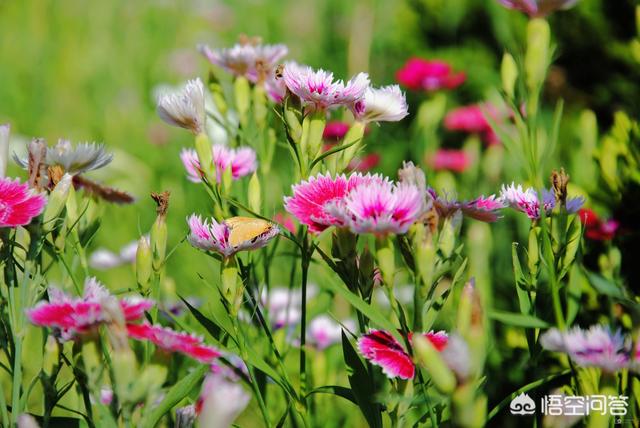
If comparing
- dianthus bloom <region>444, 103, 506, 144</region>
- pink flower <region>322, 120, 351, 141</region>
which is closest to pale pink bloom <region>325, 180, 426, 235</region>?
pink flower <region>322, 120, 351, 141</region>

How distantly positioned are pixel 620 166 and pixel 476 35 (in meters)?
1.34

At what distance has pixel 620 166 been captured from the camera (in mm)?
1314

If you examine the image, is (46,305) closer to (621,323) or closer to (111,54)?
(621,323)

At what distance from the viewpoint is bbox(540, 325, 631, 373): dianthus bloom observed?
0.67m

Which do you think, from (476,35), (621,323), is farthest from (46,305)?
(476,35)

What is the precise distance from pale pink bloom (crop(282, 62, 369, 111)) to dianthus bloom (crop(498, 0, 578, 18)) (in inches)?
8.9

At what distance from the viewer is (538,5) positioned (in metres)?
0.87

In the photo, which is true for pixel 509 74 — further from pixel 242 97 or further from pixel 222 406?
pixel 222 406

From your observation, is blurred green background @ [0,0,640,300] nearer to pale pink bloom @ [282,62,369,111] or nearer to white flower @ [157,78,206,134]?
white flower @ [157,78,206,134]

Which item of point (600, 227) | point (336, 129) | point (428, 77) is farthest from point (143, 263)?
point (428, 77)

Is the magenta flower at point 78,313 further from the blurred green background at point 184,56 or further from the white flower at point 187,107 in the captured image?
the blurred green background at point 184,56

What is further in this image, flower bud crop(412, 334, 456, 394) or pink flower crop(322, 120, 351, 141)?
pink flower crop(322, 120, 351, 141)

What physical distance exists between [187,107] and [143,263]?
→ 0.20m

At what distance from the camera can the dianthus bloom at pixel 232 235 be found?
76 cm
